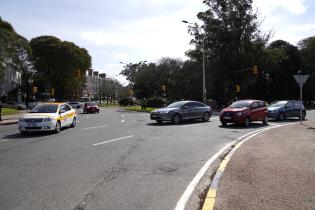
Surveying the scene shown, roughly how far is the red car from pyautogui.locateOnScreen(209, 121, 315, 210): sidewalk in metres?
9.06

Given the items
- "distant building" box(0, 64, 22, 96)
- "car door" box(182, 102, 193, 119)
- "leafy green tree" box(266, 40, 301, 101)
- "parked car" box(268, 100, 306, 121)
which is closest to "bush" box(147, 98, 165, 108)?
"leafy green tree" box(266, 40, 301, 101)

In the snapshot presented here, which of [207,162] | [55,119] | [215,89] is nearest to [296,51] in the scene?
[215,89]

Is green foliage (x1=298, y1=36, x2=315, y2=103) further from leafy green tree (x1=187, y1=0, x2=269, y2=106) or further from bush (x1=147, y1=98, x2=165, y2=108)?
bush (x1=147, y1=98, x2=165, y2=108)

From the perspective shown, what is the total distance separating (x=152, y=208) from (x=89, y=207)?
95 cm

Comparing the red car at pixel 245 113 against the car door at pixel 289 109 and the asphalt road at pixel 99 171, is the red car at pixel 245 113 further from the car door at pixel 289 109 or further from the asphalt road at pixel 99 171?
the asphalt road at pixel 99 171

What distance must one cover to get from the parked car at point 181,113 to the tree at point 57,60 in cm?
5608

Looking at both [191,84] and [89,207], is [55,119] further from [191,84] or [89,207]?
[191,84]

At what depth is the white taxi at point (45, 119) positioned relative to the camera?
16953 millimetres

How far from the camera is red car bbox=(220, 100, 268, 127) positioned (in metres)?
21.5

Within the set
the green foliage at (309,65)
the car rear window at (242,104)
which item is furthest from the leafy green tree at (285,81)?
the car rear window at (242,104)

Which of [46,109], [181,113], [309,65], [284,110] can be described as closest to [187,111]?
[181,113]

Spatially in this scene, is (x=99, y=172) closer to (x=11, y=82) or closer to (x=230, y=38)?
(x=230, y=38)

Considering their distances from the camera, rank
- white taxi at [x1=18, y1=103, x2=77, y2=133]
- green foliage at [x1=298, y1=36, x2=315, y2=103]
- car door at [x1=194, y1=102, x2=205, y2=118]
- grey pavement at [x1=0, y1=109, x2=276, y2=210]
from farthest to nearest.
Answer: green foliage at [x1=298, y1=36, x2=315, y2=103] < car door at [x1=194, y1=102, x2=205, y2=118] < white taxi at [x1=18, y1=103, x2=77, y2=133] < grey pavement at [x1=0, y1=109, x2=276, y2=210]

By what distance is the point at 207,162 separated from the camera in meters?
9.95
